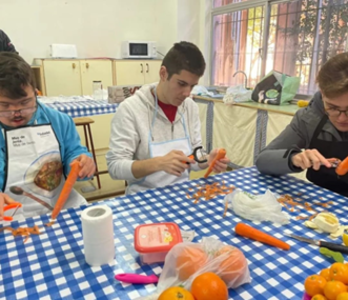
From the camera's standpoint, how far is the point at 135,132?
5.41ft

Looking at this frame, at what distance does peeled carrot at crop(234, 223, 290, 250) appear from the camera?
0.95 meters

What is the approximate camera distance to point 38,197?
148 cm

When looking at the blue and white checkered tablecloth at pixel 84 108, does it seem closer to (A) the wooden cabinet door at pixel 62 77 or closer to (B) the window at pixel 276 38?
(A) the wooden cabinet door at pixel 62 77

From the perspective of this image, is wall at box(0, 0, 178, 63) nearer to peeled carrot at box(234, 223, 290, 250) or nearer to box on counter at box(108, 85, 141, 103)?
box on counter at box(108, 85, 141, 103)

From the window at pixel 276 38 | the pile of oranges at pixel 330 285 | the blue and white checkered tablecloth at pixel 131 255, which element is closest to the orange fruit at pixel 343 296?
the pile of oranges at pixel 330 285

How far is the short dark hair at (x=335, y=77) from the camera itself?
1.25 metres

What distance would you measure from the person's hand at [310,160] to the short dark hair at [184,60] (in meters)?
0.64

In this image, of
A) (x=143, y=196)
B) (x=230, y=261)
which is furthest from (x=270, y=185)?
(x=230, y=261)

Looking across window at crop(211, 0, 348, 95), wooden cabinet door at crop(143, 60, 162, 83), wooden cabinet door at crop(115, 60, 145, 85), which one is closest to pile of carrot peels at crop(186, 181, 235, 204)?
window at crop(211, 0, 348, 95)

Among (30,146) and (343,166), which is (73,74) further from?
(343,166)

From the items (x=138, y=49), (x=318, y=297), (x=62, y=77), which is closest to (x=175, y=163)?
(x=318, y=297)

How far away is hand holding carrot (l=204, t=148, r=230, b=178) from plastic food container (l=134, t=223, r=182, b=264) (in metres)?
0.58

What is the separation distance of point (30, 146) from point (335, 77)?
1345 millimetres

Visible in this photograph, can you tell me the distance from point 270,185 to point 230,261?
2.45 ft
